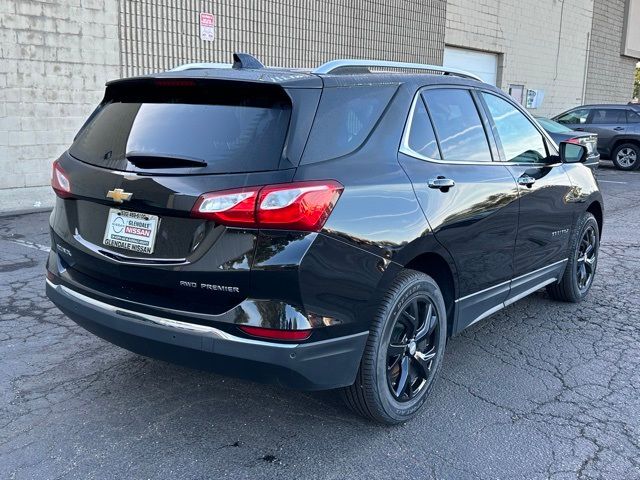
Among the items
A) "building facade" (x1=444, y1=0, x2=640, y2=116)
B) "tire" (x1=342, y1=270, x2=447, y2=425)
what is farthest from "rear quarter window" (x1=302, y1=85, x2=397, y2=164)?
"building facade" (x1=444, y1=0, x2=640, y2=116)

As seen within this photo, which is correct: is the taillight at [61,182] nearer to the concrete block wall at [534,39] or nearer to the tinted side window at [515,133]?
the tinted side window at [515,133]

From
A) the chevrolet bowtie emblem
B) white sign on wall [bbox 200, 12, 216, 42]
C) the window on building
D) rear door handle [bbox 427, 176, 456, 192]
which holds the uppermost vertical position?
white sign on wall [bbox 200, 12, 216, 42]

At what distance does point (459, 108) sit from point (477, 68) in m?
15.8

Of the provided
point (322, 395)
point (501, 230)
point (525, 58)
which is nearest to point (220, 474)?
point (322, 395)

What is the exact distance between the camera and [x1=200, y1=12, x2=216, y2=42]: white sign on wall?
35.0 ft

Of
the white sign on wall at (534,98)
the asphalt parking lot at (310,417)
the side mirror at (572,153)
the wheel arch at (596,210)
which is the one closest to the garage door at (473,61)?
the white sign on wall at (534,98)

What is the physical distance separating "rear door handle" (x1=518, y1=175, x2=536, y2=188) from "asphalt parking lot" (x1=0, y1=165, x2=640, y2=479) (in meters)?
1.16

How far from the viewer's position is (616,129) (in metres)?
17.6

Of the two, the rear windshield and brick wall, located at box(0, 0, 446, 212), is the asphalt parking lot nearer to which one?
the rear windshield

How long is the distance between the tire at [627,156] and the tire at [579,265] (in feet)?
43.9

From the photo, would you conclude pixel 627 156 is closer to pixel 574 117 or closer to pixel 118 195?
pixel 574 117

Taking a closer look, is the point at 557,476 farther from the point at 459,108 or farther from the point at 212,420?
the point at 459,108

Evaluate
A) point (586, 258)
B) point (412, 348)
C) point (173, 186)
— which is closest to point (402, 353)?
point (412, 348)

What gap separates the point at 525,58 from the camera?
20.7 meters
